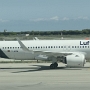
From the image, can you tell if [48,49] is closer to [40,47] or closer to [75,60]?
[40,47]

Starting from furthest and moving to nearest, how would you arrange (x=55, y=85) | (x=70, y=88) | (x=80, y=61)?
1. (x=80, y=61)
2. (x=55, y=85)
3. (x=70, y=88)

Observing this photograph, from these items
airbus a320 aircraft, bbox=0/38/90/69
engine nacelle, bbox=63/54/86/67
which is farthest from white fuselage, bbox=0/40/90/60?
engine nacelle, bbox=63/54/86/67

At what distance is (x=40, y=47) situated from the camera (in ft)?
104

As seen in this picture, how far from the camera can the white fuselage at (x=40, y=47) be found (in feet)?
102

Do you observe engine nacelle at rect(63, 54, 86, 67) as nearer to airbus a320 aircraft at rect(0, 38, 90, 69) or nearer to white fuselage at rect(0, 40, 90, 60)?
airbus a320 aircraft at rect(0, 38, 90, 69)

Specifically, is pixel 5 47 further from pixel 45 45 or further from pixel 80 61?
pixel 80 61

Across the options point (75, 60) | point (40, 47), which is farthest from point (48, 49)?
point (75, 60)

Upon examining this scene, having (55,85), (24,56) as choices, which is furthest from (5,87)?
(24,56)

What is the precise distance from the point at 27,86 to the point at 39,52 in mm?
10338

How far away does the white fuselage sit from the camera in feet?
102

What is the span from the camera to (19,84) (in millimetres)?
20094

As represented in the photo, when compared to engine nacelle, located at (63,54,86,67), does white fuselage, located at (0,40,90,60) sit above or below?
above

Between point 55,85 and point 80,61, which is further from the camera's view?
point 80,61

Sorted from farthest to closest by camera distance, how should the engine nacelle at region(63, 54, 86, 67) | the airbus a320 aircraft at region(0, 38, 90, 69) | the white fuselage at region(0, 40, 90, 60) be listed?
the white fuselage at region(0, 40, 90, 60) → the airbus a320 aircraft at region(0, 38, 90, 69) → the engine nacelle at region(63, 54, 86, 67)
